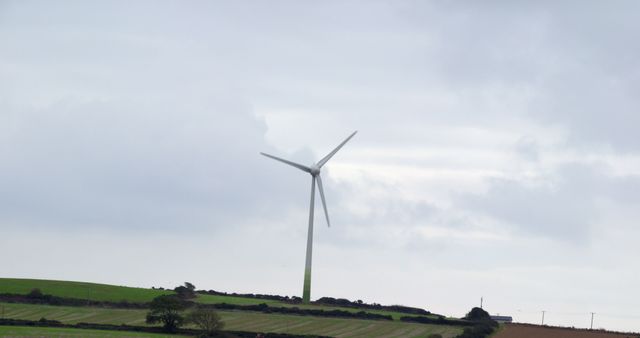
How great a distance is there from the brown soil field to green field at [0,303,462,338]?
23.6ft

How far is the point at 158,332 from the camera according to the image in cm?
14938

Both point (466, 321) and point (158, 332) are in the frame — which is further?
point (466, 321)

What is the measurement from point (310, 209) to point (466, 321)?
30551 millimetres

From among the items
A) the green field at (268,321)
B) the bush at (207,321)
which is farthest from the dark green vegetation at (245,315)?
the bush at (207,321)

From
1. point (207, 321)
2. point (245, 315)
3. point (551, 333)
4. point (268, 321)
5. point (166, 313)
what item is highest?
point (551, 333)

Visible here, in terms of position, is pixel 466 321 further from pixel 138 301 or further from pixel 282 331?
pixel 138 301

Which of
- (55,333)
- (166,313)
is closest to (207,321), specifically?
(166,313)

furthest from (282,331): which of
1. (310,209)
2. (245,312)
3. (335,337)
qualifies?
(310,209)

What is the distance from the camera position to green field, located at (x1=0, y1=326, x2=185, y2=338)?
131 metres

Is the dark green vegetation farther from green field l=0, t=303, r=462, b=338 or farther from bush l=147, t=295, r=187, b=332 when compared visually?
bush l=147, t=295, r=187, b=332

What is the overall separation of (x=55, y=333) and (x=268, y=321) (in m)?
42.7

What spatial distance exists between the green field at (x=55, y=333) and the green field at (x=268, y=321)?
14.2 meters

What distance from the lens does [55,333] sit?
135m

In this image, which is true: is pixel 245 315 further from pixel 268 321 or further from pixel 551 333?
pixel 551 333
